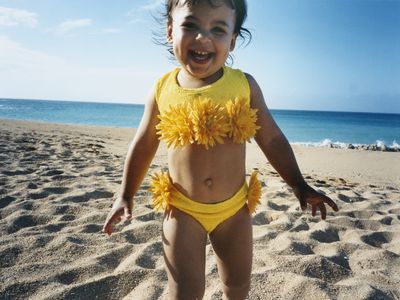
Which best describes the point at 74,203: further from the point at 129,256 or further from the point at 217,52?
the point at 217,52

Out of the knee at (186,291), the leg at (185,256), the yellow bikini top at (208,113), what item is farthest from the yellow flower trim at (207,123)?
the knee at (186,291)

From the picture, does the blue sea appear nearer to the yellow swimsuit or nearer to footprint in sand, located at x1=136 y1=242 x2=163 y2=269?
footprint in sand, located at x1=136 y1=242 x2=163 y2=269

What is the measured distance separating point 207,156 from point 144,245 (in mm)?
1387

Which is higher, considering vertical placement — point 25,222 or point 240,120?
point 240,120

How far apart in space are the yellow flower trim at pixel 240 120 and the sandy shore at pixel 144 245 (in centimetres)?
108

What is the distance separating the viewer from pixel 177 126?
1.71m

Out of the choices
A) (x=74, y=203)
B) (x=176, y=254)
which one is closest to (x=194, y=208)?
(x=176, y=254)

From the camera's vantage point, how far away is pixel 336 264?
261 cm

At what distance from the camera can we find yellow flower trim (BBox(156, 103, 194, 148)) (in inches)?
67.1

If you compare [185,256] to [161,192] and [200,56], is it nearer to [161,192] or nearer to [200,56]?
[161,192]

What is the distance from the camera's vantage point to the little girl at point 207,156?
1705 mm

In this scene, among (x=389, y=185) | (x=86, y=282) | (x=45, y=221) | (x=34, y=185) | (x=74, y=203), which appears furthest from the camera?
(x=389, y=185)

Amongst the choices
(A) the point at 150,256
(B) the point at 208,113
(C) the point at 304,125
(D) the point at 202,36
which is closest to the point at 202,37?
(D) the point at 202,36

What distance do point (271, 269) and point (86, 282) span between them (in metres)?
1.25
